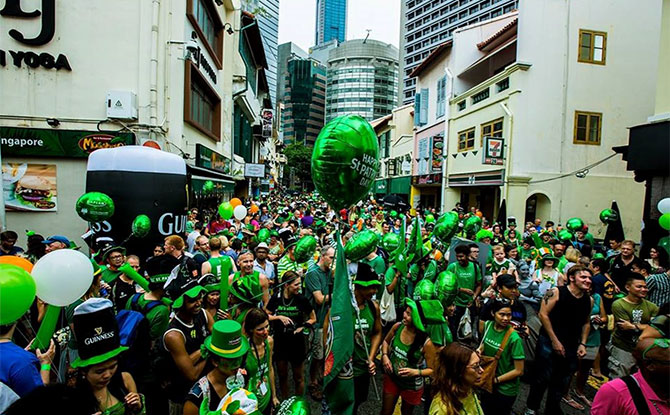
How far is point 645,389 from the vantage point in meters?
2.20

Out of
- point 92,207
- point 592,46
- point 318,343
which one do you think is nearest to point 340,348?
point 318,343

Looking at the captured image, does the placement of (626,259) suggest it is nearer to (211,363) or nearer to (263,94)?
(211,363)

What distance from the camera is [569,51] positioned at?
17.5 meters

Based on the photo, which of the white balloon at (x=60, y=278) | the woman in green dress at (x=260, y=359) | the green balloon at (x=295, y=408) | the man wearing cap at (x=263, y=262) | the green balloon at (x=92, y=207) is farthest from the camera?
the green balloon at (x=92, y=207)

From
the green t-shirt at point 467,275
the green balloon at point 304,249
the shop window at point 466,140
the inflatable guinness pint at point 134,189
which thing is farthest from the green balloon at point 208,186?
the shop window at point 466,140

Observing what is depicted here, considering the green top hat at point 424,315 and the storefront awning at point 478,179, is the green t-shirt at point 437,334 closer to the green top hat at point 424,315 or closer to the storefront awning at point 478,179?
the green top hat at point 424,315

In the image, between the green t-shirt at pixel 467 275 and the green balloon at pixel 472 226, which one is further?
the green balloon at pixel 472 226

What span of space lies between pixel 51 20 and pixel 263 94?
92.6 feet

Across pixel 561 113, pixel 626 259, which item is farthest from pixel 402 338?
pixel 561 113

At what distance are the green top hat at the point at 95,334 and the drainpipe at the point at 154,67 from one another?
9887 mm

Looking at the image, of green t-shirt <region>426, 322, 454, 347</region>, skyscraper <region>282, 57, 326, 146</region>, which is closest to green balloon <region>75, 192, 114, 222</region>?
green t-shirt <region>426, 322, 454, 347</region>

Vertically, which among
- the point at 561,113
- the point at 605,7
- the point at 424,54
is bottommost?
the point at 561,113

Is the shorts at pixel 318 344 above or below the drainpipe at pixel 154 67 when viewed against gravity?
below

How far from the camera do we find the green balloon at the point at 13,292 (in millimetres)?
2066
